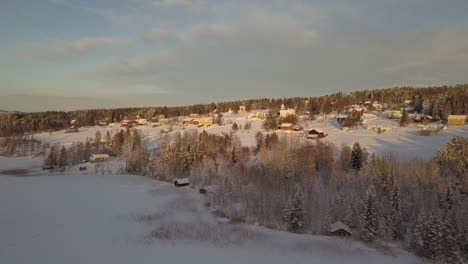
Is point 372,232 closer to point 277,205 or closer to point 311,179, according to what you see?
point 277,205

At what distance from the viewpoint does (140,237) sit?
73.7 ft

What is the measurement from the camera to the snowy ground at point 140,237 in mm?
19359

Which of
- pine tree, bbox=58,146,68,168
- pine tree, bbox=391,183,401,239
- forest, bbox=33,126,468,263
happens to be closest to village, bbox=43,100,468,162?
forest, bbox=33,126,468,263

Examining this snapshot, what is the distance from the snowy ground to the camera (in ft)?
63.5

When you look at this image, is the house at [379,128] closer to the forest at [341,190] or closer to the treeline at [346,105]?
the treeline at [346,105]

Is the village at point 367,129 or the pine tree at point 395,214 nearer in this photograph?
the pine tree at point 395,214

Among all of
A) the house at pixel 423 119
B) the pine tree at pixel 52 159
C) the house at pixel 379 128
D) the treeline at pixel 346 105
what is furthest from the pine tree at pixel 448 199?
the pine tree at pixel 52 159

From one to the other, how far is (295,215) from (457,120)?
155ft

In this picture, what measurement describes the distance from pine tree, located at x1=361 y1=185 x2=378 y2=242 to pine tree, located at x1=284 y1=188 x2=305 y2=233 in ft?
14.3

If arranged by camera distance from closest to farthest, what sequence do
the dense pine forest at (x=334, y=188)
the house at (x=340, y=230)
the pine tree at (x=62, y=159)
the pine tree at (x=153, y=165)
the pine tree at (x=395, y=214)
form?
the dense pine forest at (x=334, y=188) → the pine tree at (x=395, y=214) → the house at (x=340, y=230) → the pine tree at (x=153, y=165) → the pine tree at (x=62, y=159)

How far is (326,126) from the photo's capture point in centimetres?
7262

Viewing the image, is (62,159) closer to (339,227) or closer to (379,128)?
(339,227)

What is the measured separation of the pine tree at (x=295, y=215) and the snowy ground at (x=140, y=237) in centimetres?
121

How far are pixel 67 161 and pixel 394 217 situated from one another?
5239cm
